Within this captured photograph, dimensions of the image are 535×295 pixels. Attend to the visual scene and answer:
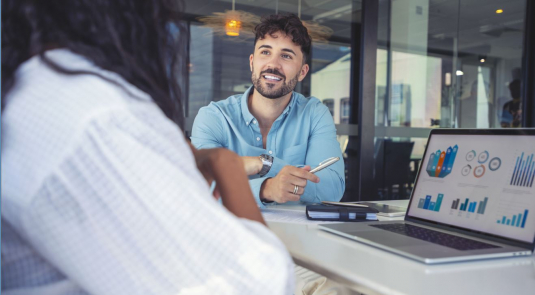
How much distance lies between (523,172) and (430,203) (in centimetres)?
28

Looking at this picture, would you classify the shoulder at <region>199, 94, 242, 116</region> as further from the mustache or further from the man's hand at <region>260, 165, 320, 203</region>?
the man's hand at <region>260, 165, 320, 203</region>

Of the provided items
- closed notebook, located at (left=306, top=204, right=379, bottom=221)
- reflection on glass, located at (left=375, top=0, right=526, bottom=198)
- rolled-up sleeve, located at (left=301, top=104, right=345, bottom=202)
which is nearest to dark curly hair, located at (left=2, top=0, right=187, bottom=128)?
closed notebook, located at (left=306, top=204, right=379, bottom=221)

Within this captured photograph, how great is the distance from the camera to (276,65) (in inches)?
91.7

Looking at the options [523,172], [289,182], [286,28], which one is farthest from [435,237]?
[286,28]

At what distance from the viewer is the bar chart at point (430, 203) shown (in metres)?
1.30

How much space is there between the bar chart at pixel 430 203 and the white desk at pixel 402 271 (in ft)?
1.01

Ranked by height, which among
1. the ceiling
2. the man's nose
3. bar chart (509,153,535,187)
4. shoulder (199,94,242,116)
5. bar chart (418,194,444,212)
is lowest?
bar chart (418,194,444,212)

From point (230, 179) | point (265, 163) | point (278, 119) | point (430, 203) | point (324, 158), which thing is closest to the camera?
point (230, 179)

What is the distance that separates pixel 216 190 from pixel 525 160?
80 centimetres

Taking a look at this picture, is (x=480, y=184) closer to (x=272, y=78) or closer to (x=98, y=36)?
(x=98, y=36)

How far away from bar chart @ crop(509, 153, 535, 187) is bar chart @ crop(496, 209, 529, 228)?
0.07 metres

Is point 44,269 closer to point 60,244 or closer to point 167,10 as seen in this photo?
point 60,244

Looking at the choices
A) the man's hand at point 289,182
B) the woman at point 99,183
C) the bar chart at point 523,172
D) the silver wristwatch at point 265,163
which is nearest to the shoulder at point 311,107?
the silver wristwatch at point 265,163

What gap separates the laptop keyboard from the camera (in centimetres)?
105
